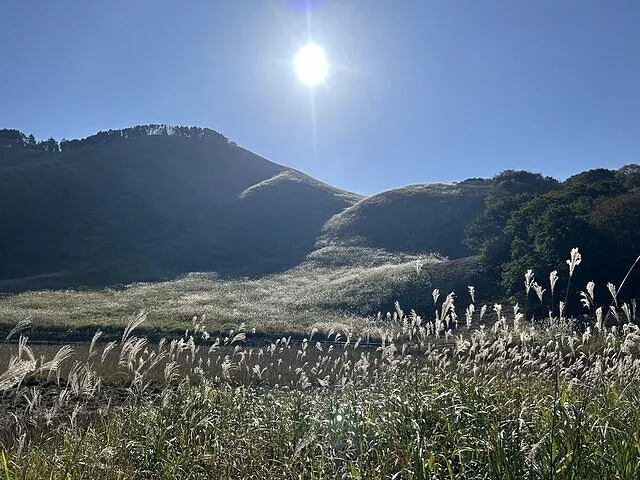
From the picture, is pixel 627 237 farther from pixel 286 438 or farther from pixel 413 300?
pixel 286 438

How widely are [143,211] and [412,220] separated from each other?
5065 centimetres

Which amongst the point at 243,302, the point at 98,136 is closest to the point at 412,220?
the point at 243,302

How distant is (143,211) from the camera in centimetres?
9938

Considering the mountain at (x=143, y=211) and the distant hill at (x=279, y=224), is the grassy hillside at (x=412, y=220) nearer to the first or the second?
the distant hill at (x=279, y=224)

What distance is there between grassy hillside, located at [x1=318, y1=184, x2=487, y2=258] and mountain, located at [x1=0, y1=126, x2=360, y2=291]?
6518 mm

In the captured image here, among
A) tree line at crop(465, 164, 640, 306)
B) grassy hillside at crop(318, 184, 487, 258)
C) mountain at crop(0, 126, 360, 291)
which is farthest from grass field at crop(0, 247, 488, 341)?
mountain at crop(0, 126, 360, 291)

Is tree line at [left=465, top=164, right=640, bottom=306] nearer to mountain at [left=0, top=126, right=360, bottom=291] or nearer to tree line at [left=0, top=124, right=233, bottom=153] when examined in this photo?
mountain at [left=0, top=126, right=360, bottom=291]

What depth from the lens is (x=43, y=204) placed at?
311ft

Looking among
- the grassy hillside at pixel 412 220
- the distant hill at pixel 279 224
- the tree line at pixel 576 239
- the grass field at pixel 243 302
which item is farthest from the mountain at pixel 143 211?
the tree line at pixel 576 239

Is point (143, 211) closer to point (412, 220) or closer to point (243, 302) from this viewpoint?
point (412, 220)

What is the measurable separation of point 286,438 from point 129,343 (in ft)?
12.2

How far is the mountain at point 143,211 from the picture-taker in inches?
2928

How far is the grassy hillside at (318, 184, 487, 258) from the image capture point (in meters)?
72.6

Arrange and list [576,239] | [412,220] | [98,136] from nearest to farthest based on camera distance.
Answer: [576,239]
[412,220]
[98,136]
